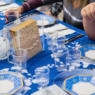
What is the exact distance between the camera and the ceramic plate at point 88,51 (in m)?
1.17

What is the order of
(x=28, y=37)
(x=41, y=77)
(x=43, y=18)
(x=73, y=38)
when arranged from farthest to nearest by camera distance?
(x=43, y=18) → (x=73, y=38) → (x=28, y=37) → (x=41, y=77)

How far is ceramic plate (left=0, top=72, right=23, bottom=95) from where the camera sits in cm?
95

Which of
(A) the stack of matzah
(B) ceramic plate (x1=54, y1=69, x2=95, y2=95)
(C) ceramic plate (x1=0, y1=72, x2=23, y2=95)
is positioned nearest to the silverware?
(A) the stack of matzah

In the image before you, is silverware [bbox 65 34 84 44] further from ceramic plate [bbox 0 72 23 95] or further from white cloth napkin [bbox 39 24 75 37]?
ceramic plate [bbox 0 72 23 95]

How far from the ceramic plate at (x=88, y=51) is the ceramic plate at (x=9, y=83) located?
13.2 inches

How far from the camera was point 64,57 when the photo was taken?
1.17 meters

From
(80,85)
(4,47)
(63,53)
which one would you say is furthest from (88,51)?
(4,47)

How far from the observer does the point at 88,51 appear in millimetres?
1219

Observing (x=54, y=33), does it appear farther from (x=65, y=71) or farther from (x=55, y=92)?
(x=55, y=92)

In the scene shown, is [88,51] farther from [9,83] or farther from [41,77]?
[9,83]

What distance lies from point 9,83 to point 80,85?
0.89ft

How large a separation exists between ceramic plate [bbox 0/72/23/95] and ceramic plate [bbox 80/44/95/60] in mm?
335

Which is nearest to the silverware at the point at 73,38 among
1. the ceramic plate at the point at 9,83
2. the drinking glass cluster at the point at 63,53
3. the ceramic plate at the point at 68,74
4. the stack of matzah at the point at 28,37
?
the drinking glass cluster at the point at 63,53

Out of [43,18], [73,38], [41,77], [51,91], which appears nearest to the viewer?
[51,91]
